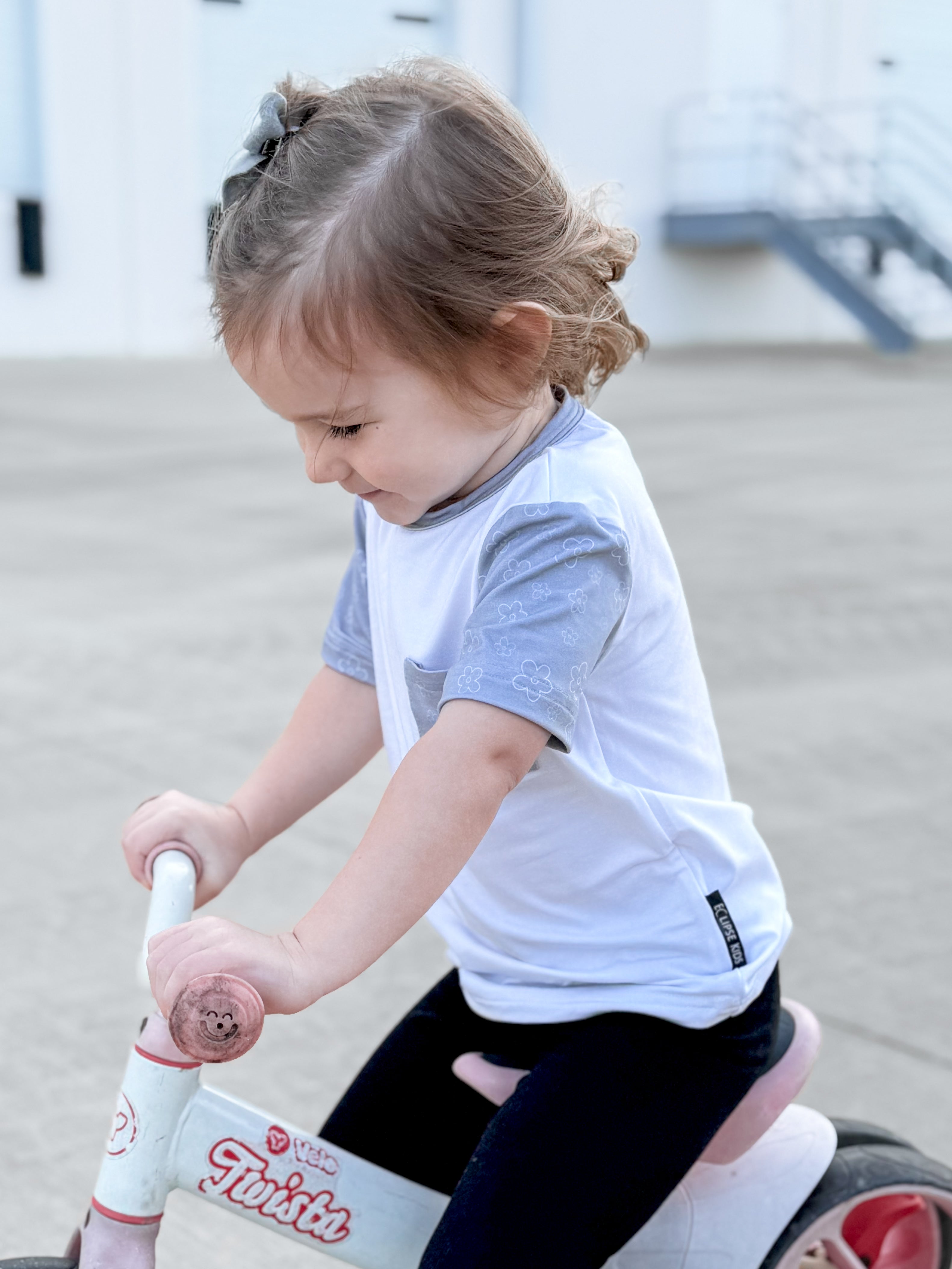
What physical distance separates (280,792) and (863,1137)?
73 centimetres

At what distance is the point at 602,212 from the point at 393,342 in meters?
0.36

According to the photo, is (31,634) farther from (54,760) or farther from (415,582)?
(415,582)

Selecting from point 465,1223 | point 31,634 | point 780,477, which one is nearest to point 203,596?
point 31,634

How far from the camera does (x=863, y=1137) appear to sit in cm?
167

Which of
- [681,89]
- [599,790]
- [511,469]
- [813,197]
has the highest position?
[511,469]

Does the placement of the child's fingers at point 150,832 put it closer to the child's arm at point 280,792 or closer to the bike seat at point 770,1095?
the child's arm at point 280,792

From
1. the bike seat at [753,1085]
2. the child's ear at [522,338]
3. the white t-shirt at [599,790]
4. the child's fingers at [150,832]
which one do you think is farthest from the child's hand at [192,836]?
the child's ear at [522,338]

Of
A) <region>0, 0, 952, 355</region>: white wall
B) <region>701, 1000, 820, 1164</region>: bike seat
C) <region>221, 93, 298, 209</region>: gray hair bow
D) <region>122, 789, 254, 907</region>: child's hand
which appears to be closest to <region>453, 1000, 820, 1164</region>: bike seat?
<region>701, 1000, 820, 1164</region>: bike seat

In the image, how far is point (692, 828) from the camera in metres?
1.36

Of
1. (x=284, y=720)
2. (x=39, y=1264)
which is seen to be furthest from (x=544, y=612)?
(x=284, y=720)

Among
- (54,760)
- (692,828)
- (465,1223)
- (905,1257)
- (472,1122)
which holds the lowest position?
(54,760)

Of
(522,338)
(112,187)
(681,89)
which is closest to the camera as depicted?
(522,338)

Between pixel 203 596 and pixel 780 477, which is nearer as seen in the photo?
pixel 203 596

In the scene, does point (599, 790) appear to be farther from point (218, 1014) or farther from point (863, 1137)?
point (863, 1137)
